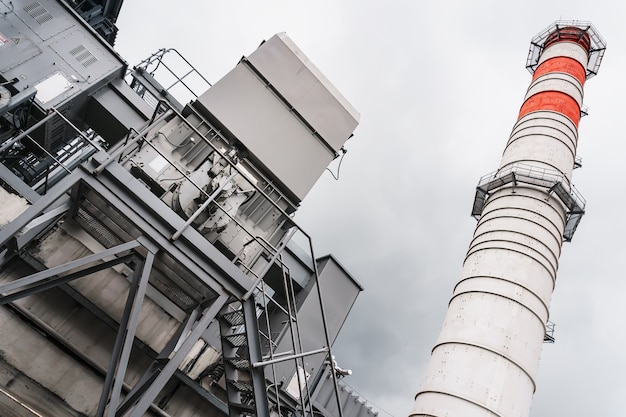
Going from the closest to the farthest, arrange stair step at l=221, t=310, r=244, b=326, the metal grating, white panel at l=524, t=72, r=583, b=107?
the metal grating, stair step at l=221, t=310, r=244, b=326, white panel at l=524, t=72, r=583, b=107

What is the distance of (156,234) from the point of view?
4.60 meters

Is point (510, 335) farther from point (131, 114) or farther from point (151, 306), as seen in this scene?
point (131, 114)

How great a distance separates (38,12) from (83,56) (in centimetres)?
112

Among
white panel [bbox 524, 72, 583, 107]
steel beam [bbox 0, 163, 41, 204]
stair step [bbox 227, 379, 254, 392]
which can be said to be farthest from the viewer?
white panel [bbox 524, 72, 583, 107]

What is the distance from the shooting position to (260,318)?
10297 mm

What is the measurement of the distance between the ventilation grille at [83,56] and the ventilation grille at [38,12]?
74cm

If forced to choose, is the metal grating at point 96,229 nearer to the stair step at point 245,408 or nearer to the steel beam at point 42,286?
the steel beam at point 42,286

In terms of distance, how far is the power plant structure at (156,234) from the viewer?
4652 mm

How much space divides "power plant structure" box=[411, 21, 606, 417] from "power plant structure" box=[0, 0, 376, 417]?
10.8 feet

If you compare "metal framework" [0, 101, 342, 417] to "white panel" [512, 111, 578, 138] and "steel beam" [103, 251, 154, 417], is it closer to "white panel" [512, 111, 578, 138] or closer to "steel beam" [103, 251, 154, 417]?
"steel beam" [103, 251, 154, 417]

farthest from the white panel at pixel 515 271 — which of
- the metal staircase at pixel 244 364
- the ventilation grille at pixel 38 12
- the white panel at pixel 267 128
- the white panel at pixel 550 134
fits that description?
the ventilation grille at pixel 38 12

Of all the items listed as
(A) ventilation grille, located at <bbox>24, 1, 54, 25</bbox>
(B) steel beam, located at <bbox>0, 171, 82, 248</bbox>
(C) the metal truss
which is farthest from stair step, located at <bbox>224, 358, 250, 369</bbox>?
(A) ventilation grille, located at <bbox>24, 1, 54, 25</bbox>

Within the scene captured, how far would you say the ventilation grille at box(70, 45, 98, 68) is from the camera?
802cm

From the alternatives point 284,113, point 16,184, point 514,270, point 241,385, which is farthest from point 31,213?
point 514,270
